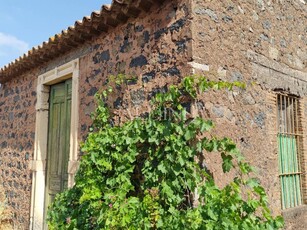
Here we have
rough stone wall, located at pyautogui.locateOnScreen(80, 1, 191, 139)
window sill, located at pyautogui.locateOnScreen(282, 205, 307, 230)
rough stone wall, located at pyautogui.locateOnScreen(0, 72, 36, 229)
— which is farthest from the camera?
rough stone wall, located at pyautogui.locateOnScreen(0, 72, 36, 229)

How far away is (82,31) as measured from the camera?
3.98 m

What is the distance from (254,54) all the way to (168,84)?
1.24 m

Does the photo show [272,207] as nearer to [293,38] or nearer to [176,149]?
[176,149]

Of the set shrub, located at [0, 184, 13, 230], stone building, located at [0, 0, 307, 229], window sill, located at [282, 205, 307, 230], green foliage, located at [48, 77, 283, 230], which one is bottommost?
shrub, located at [0, 184, 13, 230]

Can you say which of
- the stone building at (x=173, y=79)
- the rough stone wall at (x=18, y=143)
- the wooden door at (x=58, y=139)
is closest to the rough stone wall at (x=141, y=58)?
the stone building at (x=173, y=79)

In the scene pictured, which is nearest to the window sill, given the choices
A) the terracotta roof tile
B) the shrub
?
the terracotta roof tile

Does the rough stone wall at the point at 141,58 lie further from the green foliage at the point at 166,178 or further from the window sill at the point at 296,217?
the window sill at the point at 296,217

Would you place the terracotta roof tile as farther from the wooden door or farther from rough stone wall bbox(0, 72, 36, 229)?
the wooden door

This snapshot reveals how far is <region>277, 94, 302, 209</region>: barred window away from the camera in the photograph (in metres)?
3.97

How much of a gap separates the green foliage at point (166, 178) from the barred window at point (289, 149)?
1.01 metres

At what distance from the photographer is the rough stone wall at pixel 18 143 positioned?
5160mm

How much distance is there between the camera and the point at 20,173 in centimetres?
535

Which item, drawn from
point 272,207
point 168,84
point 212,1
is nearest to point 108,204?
point 168,84

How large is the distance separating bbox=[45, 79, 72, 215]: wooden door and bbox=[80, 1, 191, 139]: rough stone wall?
0.77 metres
